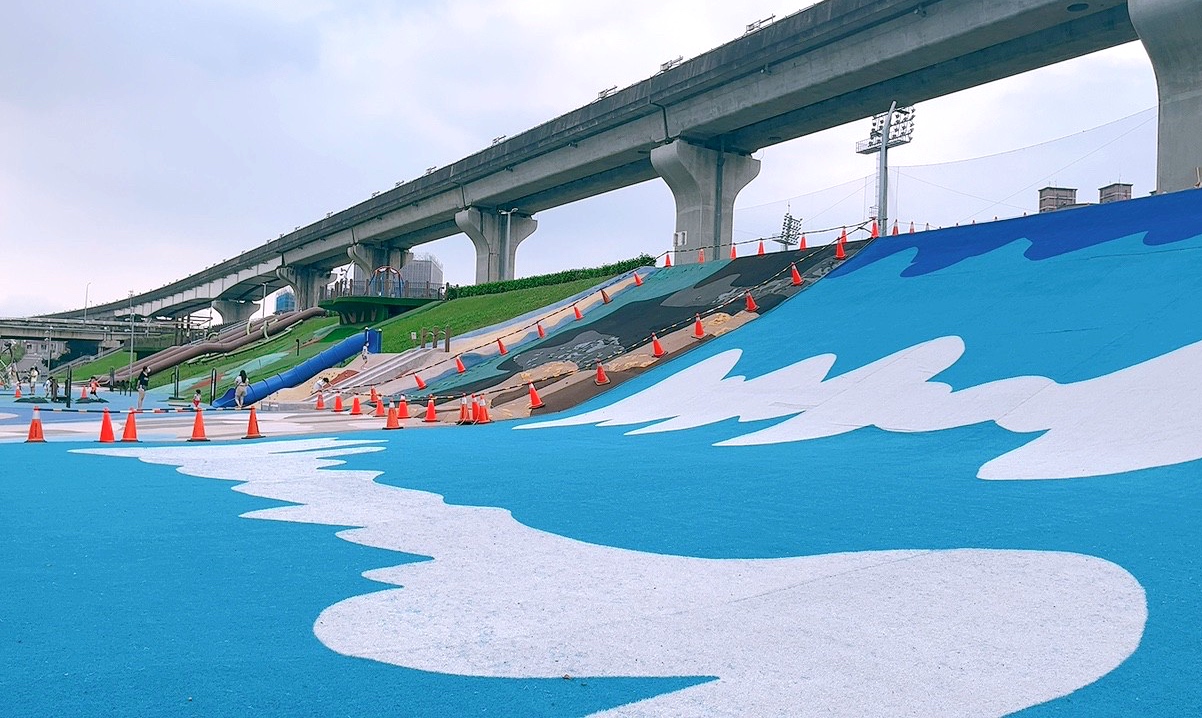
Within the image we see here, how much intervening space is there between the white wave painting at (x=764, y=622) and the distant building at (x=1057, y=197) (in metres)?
22.7

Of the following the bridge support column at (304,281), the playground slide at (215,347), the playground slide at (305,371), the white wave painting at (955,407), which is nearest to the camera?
the white wave painting at (955,407)

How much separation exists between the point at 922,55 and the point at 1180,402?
2088 centimetres

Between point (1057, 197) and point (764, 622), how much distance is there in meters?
25.1

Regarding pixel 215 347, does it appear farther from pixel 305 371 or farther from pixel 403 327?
pixel 305 371

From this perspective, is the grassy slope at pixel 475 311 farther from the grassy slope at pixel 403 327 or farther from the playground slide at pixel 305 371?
the playground slide at pixel 305 371

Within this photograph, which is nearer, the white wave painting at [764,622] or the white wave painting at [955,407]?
the white wave painting at [764,622]

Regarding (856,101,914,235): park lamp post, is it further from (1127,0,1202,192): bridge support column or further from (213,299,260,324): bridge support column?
(213,299,260,324): bridge support column

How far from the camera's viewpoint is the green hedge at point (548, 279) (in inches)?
1479

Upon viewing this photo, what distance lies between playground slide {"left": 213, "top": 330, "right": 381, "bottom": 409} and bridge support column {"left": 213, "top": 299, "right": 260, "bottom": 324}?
79785 millimetres

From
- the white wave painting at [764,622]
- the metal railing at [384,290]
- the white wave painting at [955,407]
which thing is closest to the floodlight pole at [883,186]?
the white wave painting at [955,407]

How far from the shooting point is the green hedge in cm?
3756

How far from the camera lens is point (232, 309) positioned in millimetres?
107688

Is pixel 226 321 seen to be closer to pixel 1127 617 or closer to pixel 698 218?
pixel 698 218

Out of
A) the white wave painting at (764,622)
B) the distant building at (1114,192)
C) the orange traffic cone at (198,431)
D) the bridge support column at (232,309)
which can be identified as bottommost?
the white wave painting at (764,622)
